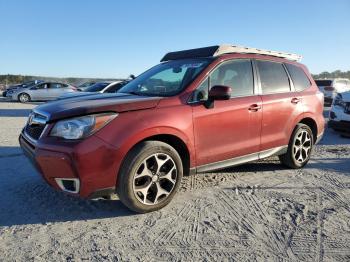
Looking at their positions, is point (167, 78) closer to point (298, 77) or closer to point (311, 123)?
point (298, 77)

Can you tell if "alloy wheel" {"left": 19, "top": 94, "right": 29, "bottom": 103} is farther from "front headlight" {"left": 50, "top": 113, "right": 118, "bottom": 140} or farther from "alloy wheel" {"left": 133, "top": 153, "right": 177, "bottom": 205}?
"alloy wheel" {"left": 133, "top": 153, "right": 177, "bottom": 205}

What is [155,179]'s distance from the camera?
398cm

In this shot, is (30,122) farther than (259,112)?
No

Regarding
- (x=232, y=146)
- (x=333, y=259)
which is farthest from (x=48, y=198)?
(x=333, y=259)

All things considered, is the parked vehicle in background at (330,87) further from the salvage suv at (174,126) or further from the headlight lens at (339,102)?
the salvage suv at (174,126)

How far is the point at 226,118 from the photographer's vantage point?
4512 millimetres

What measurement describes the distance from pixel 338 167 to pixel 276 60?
2082 mm

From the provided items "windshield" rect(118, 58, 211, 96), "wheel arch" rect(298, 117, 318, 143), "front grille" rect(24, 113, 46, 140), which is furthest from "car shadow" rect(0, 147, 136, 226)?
"wheel arch" rect(298, 117, 318, 143)

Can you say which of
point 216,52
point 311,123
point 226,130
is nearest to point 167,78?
point 216,52

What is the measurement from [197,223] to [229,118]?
1.47 m

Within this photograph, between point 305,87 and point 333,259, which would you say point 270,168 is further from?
point 333,259

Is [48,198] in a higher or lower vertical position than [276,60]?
lower

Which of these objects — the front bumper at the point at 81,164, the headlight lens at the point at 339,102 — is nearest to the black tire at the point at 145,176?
the front bumper at the point at 81,164

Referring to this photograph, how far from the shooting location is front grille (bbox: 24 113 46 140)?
3.90 meters
